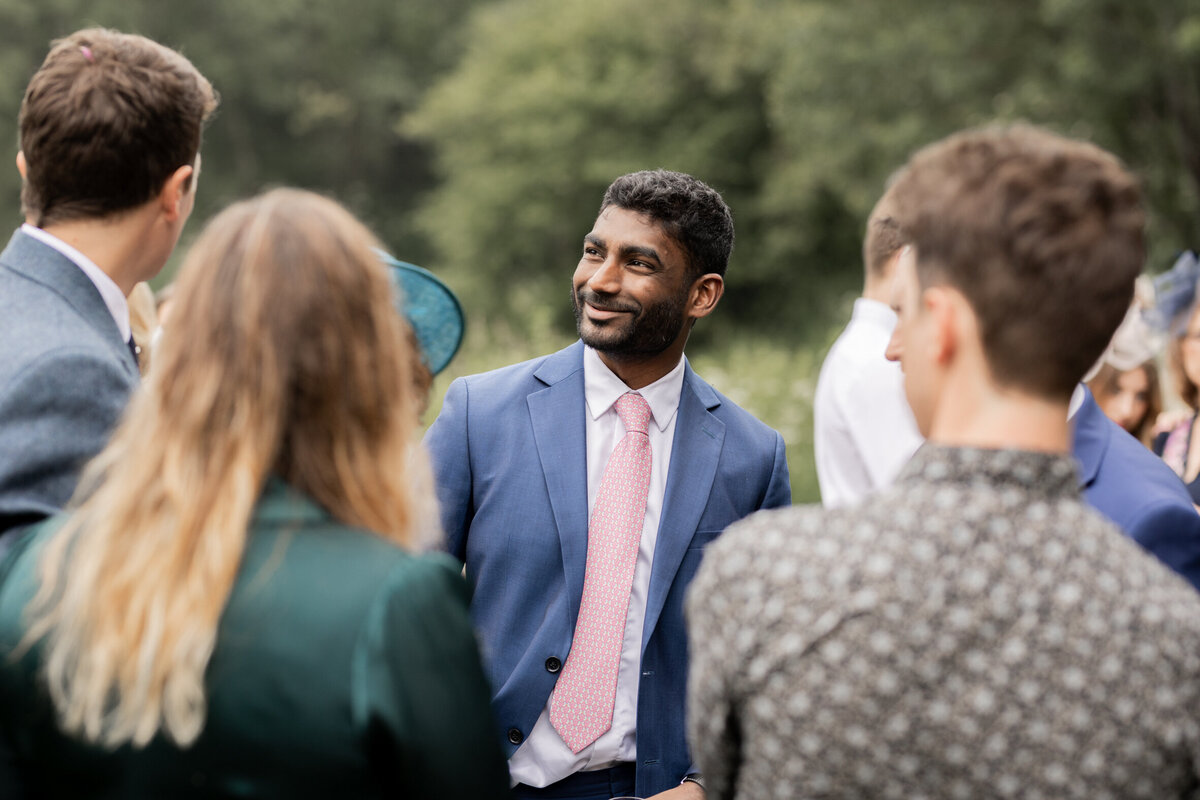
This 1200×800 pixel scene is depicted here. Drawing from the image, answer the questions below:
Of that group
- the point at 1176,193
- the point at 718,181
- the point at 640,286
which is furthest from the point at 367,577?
the point at 718,181

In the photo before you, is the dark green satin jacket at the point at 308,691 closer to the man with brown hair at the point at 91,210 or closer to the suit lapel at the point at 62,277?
the man with brown hair at the point at 91,210

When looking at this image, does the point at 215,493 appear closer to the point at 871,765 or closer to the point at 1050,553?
the point at 871,765

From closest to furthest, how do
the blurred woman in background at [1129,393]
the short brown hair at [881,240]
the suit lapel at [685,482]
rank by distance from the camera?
1. the suit lapel at [685,482]
2. the short brown hair at [881,240]
3. the blurred woman in background at [1129,393]

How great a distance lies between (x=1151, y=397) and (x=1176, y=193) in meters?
13.6

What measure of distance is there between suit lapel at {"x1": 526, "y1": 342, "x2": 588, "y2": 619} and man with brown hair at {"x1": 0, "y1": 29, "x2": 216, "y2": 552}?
1.04 metres

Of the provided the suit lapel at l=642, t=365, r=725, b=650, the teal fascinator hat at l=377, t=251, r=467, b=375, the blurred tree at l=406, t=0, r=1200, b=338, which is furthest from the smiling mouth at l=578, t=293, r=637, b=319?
the blurred tree at l=406, t=0, r=1200, b=338

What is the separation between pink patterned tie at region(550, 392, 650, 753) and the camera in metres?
2.59

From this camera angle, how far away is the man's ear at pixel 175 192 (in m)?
2.07

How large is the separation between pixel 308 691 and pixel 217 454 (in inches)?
12.6

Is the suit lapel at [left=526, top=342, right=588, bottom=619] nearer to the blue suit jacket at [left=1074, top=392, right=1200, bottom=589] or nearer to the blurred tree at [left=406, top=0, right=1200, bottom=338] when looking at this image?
the blue suit jacket at [left=1074, top=392, right=1200, bottom=589]

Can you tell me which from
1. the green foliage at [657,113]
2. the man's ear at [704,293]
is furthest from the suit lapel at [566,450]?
the green foliage at [657,113]

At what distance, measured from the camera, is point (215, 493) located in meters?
1.41

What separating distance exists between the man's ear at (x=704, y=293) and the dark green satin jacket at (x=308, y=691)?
74.2 inches

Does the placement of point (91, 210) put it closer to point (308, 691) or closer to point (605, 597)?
point (308, 691)
